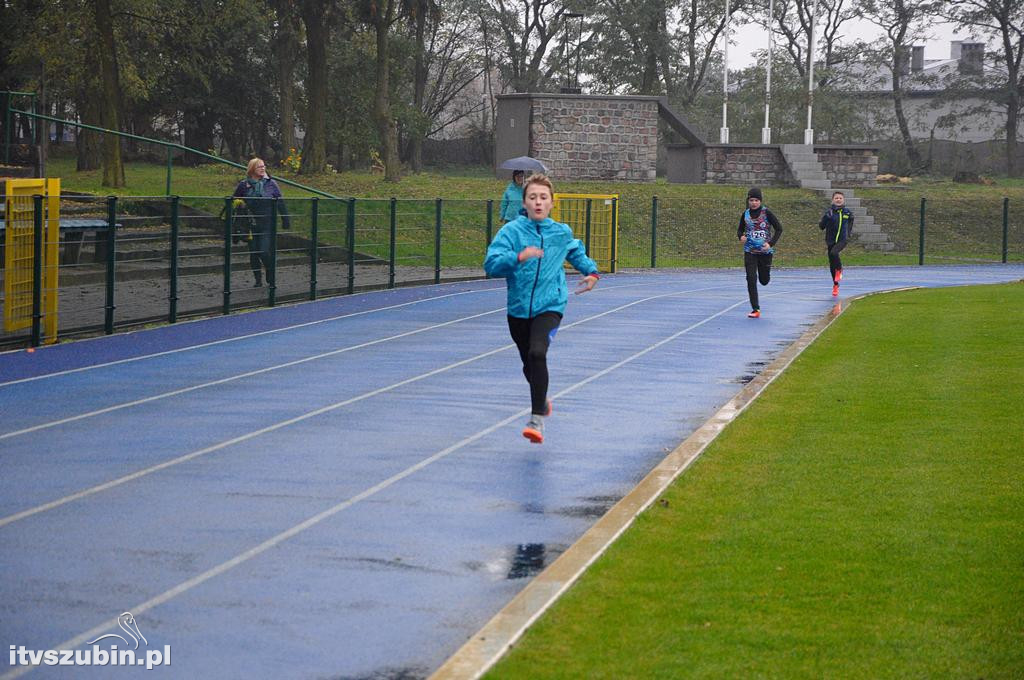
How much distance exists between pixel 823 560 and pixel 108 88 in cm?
3233

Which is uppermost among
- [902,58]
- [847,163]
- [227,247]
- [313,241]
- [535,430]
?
[902,58]

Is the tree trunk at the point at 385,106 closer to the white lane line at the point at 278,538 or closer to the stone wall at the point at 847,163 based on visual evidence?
the stone wall at the point at 847,163

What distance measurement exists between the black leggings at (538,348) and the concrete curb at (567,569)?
110 cm

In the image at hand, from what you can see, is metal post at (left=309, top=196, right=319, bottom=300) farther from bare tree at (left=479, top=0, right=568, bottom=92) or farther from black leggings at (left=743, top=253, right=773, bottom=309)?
bare tree at (left=479, top=0, right=568, bottom=92)

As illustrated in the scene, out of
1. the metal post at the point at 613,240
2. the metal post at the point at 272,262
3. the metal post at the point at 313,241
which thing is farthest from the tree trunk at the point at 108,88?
the metal post at the point at 272,262

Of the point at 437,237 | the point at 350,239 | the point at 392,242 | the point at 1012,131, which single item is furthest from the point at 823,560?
the point at 1012,131

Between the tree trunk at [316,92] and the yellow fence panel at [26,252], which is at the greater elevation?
the tree trunk at [316,92]

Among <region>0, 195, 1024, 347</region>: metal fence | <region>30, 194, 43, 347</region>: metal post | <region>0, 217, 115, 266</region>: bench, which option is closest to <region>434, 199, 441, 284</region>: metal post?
<region>0, 195, 1024, 347</region>: metal fence

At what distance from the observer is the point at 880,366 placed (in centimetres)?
1484

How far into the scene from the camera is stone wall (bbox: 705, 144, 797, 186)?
47062 millimetres

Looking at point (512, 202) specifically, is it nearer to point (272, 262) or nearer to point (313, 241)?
point (313, 241)

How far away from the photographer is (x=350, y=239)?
2488 centimetres

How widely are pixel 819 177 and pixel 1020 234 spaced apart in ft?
Result: 22.9

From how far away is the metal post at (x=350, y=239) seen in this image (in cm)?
2475
